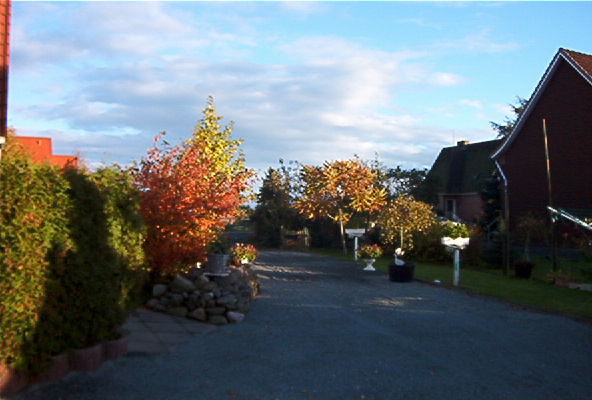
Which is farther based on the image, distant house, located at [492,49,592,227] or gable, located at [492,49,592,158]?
distant house, located at [492,49,592,227]

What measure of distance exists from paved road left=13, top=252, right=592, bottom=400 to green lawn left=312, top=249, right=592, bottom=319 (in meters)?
1.20

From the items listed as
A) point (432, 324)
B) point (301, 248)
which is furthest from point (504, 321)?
point (301, 248)

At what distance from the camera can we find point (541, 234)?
24.8 m

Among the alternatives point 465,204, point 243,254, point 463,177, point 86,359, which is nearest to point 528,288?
point 243,254

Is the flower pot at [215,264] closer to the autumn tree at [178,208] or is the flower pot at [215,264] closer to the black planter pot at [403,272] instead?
the autumn tree at [178,208]

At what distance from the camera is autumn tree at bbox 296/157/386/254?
100 feet

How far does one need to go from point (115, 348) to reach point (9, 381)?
161cm

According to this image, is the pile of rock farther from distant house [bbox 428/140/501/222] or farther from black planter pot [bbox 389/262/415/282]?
distant house [bbox 428/140/501/222]

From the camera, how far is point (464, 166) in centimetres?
4319

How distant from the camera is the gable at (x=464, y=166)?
40500 mm

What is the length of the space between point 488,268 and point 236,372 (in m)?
18.9

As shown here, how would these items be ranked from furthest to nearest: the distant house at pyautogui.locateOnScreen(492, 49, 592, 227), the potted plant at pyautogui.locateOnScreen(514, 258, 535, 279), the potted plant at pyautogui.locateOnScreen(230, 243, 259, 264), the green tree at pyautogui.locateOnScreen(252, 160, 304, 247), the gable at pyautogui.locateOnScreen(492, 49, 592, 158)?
the green tree at pyautogui.locateOnScreen(252, 160, 304, 247), the distant house at pyautogui.locateOnScreen(492, 49, 592, 227), the gable at pyautogui.locateOnScreen(492, 49, 592, 158), the potted plant at pyautogui.locateOnScreen(514, 258, 535, 279), the potted plant at pyautogui.locateOnScreen(230, 243, 259, 264)

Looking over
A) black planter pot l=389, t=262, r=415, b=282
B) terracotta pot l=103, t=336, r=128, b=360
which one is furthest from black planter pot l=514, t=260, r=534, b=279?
terracotta pot l=103, t=336, r=128, b=360

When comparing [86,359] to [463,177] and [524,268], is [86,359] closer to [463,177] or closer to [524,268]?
[524,268]
